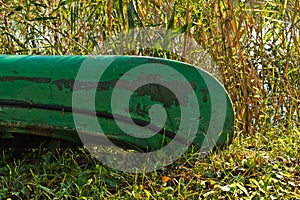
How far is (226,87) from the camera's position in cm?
337

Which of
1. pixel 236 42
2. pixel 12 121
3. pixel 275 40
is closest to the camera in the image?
pixel 12 121

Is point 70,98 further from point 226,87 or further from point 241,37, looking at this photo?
point 241,37

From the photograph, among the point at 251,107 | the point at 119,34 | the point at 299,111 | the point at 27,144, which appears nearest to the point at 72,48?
the point at 119,34

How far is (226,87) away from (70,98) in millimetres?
1103

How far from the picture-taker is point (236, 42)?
330 cm

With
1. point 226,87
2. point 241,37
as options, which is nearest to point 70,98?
point 226,87

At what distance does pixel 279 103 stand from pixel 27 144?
1479 millimetres

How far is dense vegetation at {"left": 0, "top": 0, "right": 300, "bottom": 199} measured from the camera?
242 cm

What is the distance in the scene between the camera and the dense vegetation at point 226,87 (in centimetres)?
242

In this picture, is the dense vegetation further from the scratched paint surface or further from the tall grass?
the scratched paint surface

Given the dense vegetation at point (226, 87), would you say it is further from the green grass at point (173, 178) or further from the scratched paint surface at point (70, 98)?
the scratched paint surface at point (70, 98)

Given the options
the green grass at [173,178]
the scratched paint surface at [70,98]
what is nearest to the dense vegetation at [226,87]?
the green grass at [173,178]

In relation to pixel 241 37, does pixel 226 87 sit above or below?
below

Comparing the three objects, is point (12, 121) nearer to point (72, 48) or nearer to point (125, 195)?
point (125, 195)
